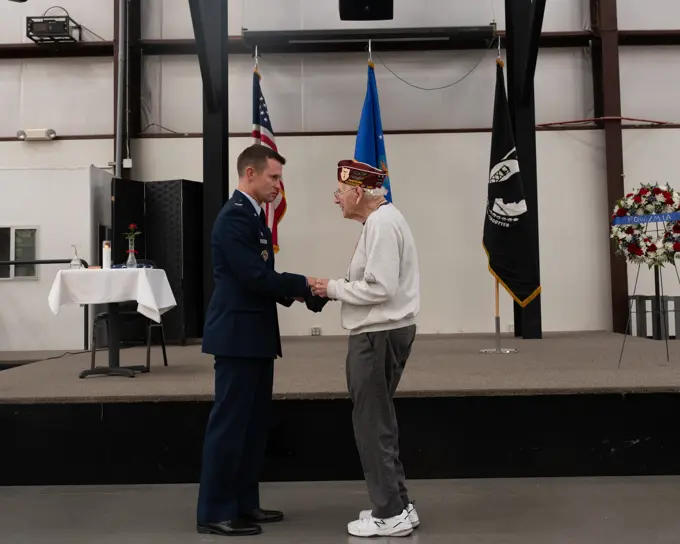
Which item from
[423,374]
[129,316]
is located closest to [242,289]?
[423,374]

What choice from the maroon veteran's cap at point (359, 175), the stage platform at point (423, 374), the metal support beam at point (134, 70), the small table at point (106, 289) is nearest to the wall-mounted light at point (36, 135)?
the metal support beam at point (134, 70)

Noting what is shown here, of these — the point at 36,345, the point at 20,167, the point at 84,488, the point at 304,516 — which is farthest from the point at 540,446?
the point at 20,167

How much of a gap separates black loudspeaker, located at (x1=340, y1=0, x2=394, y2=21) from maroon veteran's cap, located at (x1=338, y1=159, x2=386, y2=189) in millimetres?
5162

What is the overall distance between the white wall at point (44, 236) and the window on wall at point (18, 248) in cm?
7

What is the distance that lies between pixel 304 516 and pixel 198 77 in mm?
6749

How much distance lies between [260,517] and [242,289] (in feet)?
2.84

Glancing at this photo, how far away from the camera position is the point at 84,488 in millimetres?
3096

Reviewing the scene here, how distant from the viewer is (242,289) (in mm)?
2426

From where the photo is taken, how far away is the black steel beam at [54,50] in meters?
8.14

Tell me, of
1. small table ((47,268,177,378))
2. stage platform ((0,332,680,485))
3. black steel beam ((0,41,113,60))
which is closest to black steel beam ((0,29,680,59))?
black steel beam ((0,41,113,60))

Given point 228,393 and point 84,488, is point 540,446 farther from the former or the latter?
point 84,488

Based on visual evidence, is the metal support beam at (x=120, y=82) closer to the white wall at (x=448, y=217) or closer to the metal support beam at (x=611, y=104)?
the white wall at (x=448, y=217)

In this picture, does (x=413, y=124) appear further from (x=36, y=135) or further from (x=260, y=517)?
(x=260, y=517)

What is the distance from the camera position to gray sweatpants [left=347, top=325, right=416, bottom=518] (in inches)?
90.4
